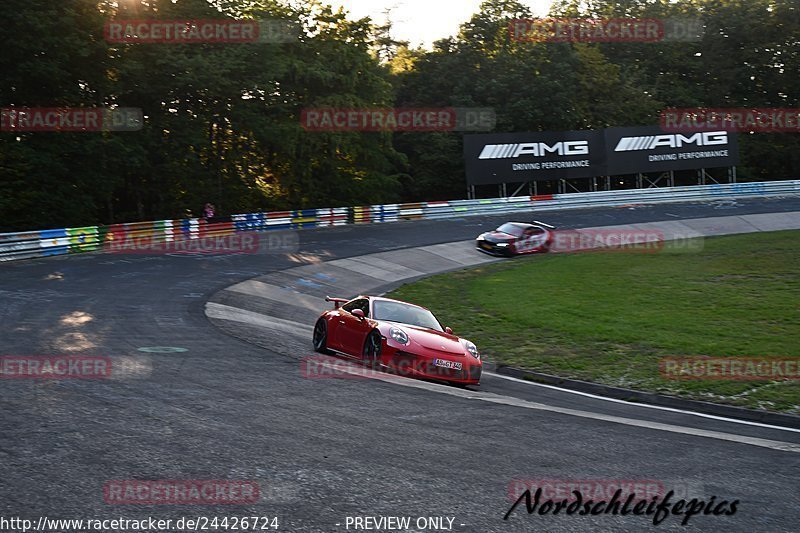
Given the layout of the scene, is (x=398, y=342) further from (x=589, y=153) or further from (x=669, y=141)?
(x=669, y=141)

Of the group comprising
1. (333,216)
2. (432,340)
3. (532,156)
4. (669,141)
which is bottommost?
(432,340)

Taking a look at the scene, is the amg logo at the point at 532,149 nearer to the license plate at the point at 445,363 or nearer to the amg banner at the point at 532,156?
the amg banner at the point at 532,156

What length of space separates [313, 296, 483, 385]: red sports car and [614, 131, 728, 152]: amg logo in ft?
127

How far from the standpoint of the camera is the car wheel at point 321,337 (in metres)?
14.9

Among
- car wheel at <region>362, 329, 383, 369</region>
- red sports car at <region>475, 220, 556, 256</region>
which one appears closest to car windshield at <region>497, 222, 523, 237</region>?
red sports car at <region>475, 220, 556, 256</region>

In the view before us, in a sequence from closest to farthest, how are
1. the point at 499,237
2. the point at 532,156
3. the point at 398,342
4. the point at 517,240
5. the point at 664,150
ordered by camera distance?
the point at 398,342
the point at 517,240
the point at 499,237
the point at 532,156
the point at 664,150

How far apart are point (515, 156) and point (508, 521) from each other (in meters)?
43.8

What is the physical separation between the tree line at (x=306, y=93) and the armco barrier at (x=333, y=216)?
6.00 meters

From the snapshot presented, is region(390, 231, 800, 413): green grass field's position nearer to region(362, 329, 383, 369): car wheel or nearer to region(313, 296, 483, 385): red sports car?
region(313, 296, 483, 385): red sports car

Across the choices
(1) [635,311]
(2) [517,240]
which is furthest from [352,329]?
(2) [517,240]

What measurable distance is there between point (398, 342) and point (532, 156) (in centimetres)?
3739

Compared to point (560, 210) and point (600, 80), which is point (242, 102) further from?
point (600, 80)

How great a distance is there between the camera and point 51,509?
580cm

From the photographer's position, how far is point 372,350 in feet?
44.1
